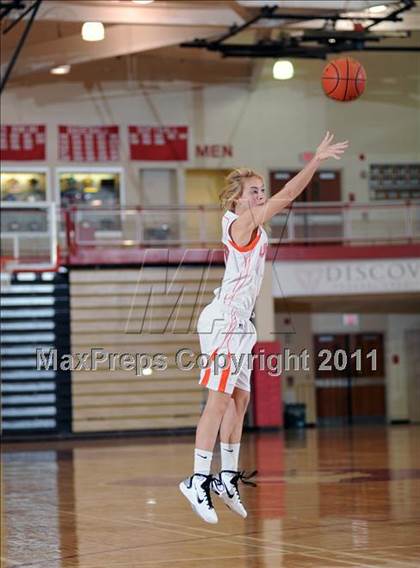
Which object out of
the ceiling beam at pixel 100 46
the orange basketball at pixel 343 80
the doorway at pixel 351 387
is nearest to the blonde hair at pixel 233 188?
the orange basketball at pixel 343 80

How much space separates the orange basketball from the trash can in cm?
1617

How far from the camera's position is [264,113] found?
2770cm

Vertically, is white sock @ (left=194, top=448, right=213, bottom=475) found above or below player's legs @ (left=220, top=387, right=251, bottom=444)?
A: below

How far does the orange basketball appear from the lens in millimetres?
11386

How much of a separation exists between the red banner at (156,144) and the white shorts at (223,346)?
20.8 metres

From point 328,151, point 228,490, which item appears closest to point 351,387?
point 228,490

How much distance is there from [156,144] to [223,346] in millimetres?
20993

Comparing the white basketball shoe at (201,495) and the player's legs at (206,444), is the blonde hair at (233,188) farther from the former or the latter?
the white basketball shoe at (201,495)

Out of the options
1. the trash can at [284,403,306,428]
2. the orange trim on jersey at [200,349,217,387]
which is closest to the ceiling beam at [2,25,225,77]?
the trash can at [284,403,306,428]

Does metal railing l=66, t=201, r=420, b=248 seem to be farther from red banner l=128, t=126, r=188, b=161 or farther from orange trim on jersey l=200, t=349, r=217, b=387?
orange trim on jersey l=200, t=349, r=217, b=387

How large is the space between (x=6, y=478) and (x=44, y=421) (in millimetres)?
10434

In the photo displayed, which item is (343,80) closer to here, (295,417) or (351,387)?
(295,417)

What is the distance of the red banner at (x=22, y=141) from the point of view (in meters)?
26.0

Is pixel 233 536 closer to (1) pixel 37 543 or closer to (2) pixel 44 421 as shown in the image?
(1) pixel 37 543
